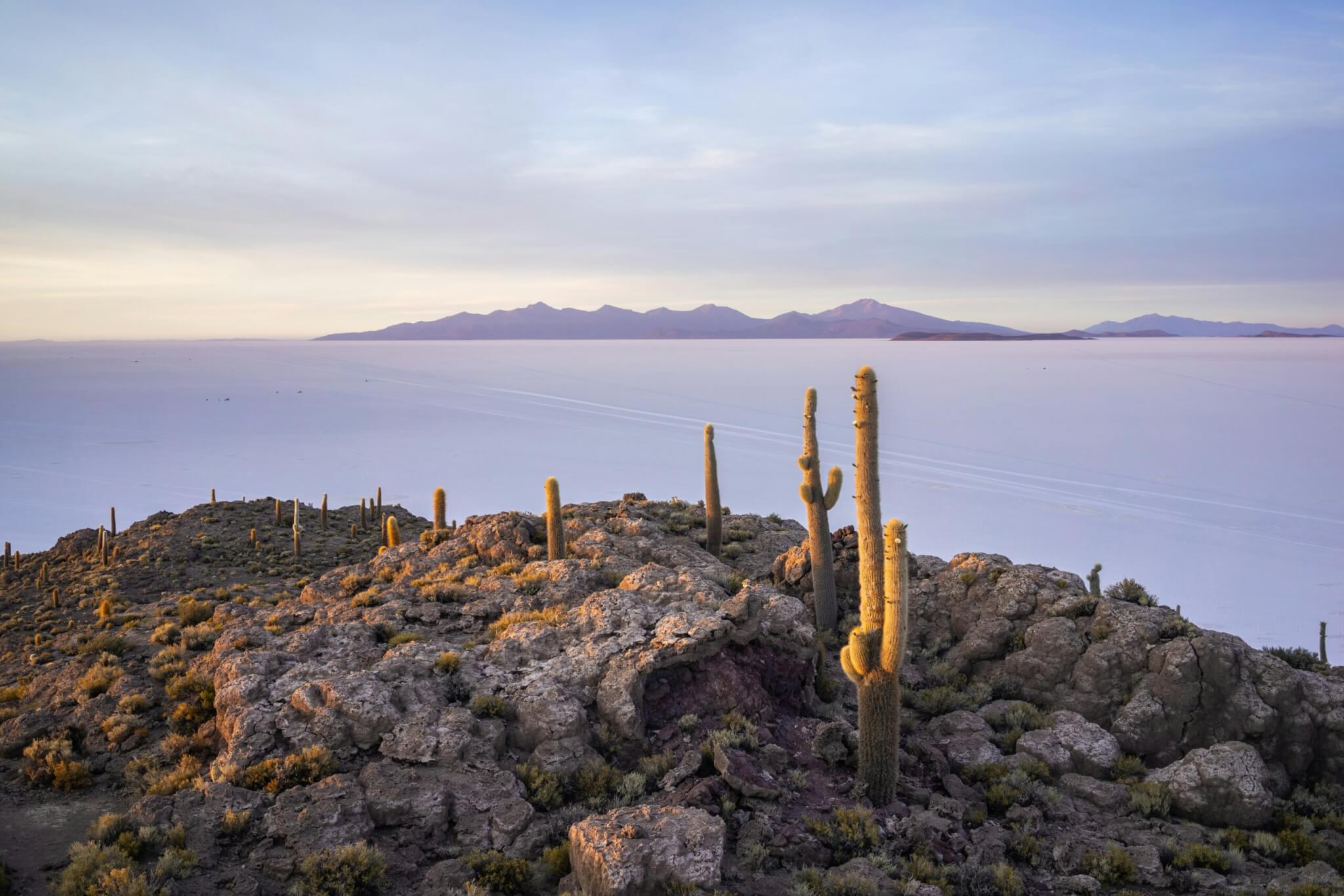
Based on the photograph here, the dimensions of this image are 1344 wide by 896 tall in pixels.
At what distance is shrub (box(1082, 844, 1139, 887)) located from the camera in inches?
393

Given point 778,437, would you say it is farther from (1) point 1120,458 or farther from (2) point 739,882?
(2) point 739,882

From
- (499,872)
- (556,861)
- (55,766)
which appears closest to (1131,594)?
(556,861)

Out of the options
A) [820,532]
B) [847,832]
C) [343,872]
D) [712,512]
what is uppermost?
[820,532]

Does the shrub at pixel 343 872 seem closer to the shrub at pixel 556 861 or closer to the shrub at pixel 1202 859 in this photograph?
the shrub at pixel 556 861

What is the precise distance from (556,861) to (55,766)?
25.9 feet

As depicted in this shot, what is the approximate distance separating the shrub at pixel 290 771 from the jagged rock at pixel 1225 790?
12.5 m

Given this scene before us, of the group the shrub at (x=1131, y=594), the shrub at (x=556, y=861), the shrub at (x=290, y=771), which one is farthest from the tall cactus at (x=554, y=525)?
the shrub at (x=1131, y=594)

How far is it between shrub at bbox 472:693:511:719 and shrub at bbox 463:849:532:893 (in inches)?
103

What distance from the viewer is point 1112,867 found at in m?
10.1

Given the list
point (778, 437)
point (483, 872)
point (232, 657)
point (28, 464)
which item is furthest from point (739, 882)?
point (28, 464)

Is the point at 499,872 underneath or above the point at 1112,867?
above

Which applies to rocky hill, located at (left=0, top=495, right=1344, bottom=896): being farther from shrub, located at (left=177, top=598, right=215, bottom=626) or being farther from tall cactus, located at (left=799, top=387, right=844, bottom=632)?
tall cactus, located at (left=799, top=387, right=844, bottom=632)

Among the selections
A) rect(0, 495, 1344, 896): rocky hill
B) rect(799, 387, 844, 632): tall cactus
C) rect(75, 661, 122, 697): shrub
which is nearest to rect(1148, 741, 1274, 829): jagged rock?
rect(0, 495, 1344, 896): rocky hill

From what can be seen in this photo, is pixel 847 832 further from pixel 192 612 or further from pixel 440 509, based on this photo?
pixel 440 509
